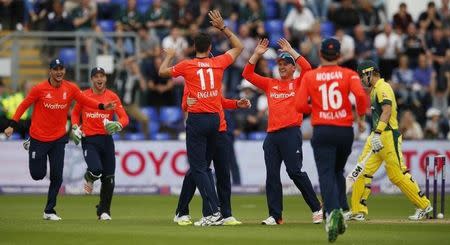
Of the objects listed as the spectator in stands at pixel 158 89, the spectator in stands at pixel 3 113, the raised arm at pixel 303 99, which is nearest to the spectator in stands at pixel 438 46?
the spectator in stands at pixel 158 89

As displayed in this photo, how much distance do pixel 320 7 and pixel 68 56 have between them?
7.10 meters

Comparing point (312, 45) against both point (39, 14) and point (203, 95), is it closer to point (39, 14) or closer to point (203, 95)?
point (39, 14)

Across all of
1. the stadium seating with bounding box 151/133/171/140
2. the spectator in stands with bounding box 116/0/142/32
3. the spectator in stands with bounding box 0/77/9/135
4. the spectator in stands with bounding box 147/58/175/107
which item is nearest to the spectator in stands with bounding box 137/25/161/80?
the spectator in stands with bounding box 147/58/175/107

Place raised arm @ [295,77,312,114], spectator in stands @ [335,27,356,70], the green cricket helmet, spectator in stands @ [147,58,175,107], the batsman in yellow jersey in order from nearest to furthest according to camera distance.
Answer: raised arm @ [295,77,312,114] → the batsman in yellow jersey → the green cricket helmet → spectator in stands @ [335,27,356,70] → spectator in stands @ [147,58,175,107]

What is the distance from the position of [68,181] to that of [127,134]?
2845 millimetres

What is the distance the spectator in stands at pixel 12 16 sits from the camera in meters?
31.6

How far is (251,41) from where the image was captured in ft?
99.3

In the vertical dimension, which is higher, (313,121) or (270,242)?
(313,121)

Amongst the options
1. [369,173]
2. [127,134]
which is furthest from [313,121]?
[127,134]

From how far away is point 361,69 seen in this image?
59.5ft

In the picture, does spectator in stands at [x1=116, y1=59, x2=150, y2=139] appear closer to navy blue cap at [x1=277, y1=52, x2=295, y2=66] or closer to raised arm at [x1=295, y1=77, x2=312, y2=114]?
navy blue cap at [x1=277, y1=52, x2=295, y2=66]

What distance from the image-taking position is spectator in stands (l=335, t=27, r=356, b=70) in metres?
29.6

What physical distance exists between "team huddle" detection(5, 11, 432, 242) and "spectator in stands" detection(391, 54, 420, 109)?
34.2ft

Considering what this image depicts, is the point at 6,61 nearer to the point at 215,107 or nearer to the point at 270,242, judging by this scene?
the point at 215,107
